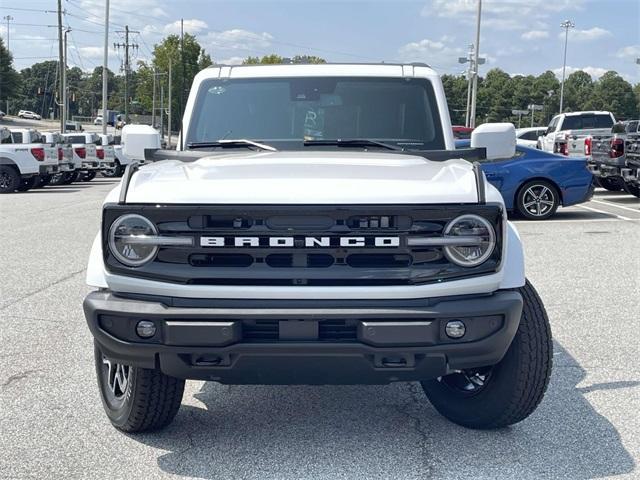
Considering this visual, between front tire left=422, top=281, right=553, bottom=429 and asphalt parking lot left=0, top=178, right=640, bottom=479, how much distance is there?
0.13 metres

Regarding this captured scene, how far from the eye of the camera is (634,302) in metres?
7.51

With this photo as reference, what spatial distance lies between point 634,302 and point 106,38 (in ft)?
163

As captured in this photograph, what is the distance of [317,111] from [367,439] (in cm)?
209

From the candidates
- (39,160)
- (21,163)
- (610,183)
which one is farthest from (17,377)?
(39,160)

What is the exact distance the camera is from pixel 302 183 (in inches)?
139

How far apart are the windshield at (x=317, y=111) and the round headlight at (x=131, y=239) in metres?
1.56

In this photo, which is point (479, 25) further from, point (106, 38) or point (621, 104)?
point (621, 104)

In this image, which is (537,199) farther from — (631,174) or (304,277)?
(304,277)

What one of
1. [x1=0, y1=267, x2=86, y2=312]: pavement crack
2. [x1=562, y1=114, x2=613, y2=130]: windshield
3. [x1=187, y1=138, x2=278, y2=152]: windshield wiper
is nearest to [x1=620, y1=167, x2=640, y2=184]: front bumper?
[x1=562, y1=114, x2=613, y2=130]: windshield

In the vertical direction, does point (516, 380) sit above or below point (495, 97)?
below

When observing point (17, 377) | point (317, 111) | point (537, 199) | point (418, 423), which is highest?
point (317, 111)

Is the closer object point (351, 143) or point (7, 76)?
point (351, 143)

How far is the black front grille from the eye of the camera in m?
3.42

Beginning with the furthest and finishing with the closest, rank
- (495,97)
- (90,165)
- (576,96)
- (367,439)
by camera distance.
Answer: (576,96)
(495,97)
(90,165)
(367,439)
